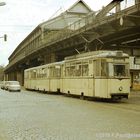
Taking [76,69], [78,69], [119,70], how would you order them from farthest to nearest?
[76,69]
[78,69]
[119,70]

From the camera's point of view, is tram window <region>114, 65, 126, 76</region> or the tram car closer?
the tram car

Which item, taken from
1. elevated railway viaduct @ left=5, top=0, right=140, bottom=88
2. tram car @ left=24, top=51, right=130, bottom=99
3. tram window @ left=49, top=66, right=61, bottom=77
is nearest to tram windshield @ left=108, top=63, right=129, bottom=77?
tram car @ left=24, top=51, right=130, bottom=99

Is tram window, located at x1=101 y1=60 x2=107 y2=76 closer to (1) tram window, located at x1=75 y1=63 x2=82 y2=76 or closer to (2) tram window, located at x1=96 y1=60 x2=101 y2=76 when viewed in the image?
(2) tram window, located at x1=96 y1=60 x2=101 y2=76

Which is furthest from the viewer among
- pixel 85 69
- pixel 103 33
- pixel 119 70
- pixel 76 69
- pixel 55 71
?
pixel 55 71

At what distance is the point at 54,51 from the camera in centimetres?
6328

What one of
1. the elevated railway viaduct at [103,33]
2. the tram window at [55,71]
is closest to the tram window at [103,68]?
the elevated railway viaduct at [103,33]

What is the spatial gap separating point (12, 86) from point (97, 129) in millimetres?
44977

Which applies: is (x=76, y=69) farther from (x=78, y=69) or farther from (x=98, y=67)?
(x=98, y=67)

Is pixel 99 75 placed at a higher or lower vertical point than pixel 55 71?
lower

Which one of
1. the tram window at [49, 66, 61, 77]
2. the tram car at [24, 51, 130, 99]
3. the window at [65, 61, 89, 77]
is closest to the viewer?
the tram car at [24, 51, 130, 99]

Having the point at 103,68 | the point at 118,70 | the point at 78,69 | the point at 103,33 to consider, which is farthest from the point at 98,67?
the point at 103,33

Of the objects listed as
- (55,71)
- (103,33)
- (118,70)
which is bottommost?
(118,70)

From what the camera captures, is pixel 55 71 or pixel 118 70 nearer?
pixel 118 70

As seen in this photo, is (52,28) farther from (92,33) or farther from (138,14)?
(138,14)
